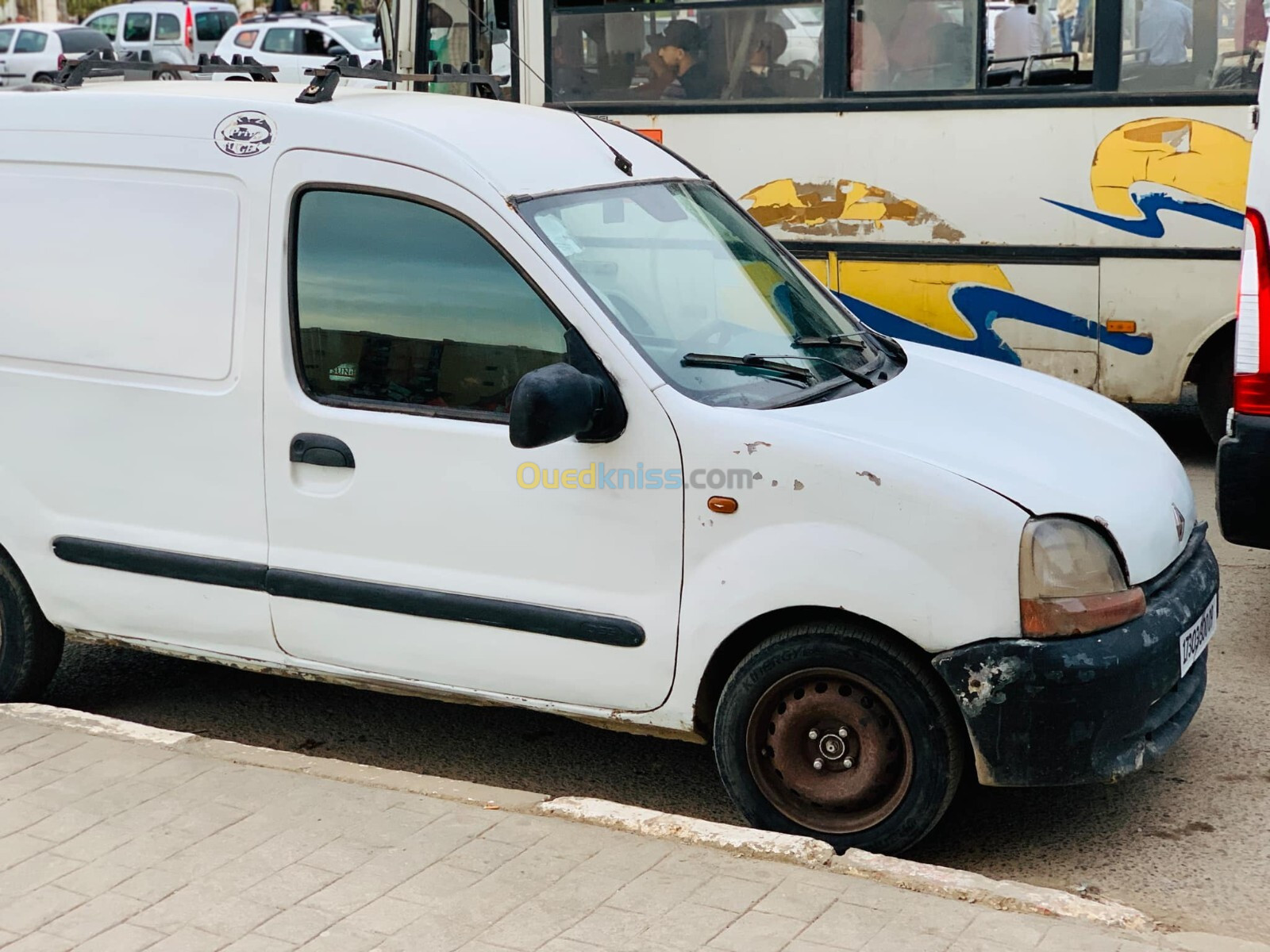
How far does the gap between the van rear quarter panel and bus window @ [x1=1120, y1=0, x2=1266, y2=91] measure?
511 centimetres

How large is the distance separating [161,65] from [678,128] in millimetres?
4193

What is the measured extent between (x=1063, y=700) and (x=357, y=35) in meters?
26.8

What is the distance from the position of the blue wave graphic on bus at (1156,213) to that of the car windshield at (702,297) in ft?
11.9

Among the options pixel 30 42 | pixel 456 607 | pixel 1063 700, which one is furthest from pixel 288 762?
pixel 30 42

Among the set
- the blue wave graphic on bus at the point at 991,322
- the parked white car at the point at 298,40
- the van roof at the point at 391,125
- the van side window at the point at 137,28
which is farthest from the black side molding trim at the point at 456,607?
the van side window at the point at 137,28

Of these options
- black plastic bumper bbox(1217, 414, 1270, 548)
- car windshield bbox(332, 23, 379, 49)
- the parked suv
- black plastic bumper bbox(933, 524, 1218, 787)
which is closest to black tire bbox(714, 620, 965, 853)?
black plastic bumper bbox(933, 524, 1218, 787)

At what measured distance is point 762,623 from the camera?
3943 mm

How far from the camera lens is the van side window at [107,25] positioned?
3674 centimetres

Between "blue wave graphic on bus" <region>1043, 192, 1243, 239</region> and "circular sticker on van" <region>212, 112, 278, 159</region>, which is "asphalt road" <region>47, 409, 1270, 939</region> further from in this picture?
"blue wave graphic on bus" <region>1043, 192, 1243, 239</region>

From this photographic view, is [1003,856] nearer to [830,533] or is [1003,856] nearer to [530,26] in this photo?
[830,533]

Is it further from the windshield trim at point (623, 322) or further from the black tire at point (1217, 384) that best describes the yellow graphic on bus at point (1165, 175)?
the windshield trim at point (623, 322)

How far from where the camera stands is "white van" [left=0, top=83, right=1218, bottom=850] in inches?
148

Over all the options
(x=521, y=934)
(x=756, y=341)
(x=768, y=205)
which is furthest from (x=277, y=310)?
(x=768, y=205)

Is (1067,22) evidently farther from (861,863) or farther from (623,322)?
(861,863)
